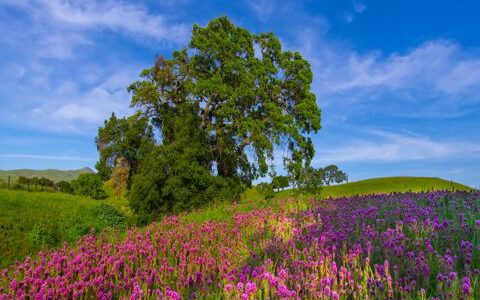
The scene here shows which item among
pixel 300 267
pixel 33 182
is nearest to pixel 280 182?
pixel 300 267

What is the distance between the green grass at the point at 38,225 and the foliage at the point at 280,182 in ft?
29.5

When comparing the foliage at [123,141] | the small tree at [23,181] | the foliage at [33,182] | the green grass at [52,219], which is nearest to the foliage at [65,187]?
the foliage at [33,182]

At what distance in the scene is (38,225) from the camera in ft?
56.8

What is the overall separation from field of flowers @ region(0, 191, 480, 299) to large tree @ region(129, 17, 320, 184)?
14829 mm

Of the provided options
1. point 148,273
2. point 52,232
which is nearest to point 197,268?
point 148,273

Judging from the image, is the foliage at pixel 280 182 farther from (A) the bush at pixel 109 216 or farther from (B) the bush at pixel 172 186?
(A) the bush at pixel 109 216

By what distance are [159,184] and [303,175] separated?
830 cm

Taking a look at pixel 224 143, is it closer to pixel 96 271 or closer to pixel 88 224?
pixel 88 224

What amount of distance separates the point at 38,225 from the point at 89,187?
93.7 feet

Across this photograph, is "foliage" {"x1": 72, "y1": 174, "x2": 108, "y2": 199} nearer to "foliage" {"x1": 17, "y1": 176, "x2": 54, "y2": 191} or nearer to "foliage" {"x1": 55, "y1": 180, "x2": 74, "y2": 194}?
"foliage" {"x1": 55, "y1": 180, "x2": 74, "y2": 194}

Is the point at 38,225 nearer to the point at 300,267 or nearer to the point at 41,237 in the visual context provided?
the point at 41,237

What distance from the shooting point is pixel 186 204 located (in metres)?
19.0

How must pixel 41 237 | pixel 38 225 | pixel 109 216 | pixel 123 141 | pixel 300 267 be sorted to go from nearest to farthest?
pixel 300 267
pixel 41 237
pixel 38 225
pixel 109 216
pixel 123 141

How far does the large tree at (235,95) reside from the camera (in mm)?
21969
